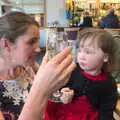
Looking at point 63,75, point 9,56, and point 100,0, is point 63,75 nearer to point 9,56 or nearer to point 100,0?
point 9,56

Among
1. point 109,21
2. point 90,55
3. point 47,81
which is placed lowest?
point 109,21

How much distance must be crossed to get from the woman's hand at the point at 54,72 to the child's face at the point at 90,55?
→ 793mm

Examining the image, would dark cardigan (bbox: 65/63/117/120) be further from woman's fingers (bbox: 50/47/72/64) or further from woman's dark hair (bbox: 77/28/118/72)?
woman's fingers (bbox: 50/47/72/64)

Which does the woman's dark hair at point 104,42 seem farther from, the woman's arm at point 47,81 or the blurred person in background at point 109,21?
the blurred person in background at point 109,21

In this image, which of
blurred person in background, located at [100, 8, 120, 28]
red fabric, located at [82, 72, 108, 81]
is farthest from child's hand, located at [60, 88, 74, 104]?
blurred person in background, located at [100, 8, 120, 28]

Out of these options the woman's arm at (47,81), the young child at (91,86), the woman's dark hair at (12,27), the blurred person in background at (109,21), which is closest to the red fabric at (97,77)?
the young child at (91,86)

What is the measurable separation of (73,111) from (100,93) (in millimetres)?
185

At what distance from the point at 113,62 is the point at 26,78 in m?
0.51

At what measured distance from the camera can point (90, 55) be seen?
5.20 feet

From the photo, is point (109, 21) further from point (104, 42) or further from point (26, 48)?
point (26, 48)

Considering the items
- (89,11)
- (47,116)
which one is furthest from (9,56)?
(89,11)

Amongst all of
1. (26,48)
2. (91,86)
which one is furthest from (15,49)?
(91,86)

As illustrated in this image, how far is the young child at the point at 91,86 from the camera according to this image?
154cm

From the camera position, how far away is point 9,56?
1.50m
